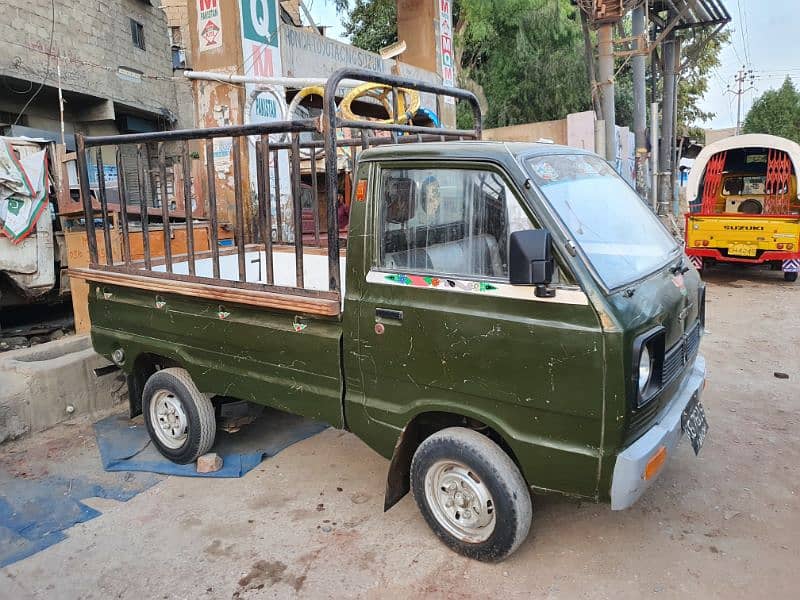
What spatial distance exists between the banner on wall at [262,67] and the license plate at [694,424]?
212 inches

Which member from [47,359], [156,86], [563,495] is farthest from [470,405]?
[156,86]

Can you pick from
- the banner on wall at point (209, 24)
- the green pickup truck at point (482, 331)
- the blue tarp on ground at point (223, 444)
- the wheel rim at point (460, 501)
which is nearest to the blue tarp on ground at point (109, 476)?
the blue tarp on ground at point (223, 444)

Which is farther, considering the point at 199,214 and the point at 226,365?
the point at 199,214

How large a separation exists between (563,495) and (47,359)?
4.48 metres

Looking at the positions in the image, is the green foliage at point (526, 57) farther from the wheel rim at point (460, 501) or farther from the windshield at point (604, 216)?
the wheel rim at point (460, 501)

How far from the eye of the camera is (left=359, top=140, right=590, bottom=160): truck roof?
2.79 metres

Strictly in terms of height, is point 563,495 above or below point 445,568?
above

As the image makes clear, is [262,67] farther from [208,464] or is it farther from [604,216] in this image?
[604,216]

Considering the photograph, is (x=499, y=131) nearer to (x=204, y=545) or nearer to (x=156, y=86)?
(x=156, y=86)

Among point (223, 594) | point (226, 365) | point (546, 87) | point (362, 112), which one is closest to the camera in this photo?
point (223, 594)

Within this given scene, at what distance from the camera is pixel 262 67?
8117 mm

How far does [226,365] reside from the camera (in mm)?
3762

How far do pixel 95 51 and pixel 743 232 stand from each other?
43.7 ft

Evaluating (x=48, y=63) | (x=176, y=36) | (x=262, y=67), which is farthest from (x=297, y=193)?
(x=176, y=36)
